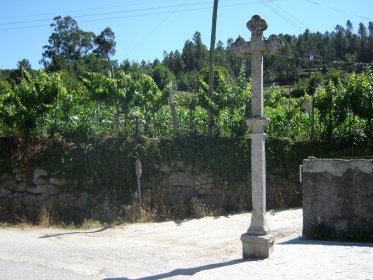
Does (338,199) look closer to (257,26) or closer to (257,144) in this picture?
(257,144)

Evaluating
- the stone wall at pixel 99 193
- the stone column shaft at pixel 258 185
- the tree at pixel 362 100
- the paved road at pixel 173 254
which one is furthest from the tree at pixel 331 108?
the stone column shaft at pixel 258 185

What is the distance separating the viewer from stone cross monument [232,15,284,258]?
7315 millimetres

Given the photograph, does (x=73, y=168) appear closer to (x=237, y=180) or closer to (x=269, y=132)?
(x=237, y=180)

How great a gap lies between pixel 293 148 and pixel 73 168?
277 inches

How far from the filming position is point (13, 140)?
13.9m

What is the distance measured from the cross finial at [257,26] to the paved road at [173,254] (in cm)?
367

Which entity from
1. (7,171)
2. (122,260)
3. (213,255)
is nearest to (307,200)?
(213,255)

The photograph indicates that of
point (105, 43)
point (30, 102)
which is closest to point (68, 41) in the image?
point (105, 43)

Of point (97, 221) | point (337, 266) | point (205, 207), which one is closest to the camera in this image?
point (337, 266)

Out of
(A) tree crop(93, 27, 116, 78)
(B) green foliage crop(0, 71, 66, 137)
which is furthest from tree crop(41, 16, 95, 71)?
(B) green foliage crop(0, 71, 66, 137)

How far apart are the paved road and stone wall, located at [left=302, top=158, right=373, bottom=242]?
0.53m

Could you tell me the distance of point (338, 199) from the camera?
908 centimetres

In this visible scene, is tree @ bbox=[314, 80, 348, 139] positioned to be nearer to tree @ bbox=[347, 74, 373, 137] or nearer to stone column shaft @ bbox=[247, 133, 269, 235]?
tree @ bbox=[347, 74, 373, 137]

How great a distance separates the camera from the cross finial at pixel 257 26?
7607 millimetres
